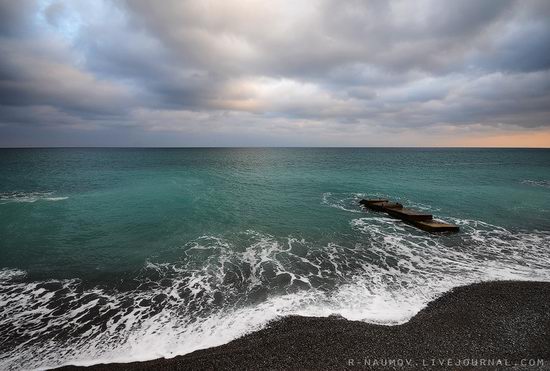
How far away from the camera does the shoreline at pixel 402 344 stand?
8.23 m

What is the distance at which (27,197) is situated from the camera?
34156mm

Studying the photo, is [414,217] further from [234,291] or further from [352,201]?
[234,291]

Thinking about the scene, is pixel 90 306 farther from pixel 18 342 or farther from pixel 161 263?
pixel 161 263

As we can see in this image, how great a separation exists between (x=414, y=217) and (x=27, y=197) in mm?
50132

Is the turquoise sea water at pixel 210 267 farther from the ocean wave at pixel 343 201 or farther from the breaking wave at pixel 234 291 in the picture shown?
the ocean wave at pixel 343 201

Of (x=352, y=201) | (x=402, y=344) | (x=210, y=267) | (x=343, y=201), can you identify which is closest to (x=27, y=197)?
(x=210, y=267)

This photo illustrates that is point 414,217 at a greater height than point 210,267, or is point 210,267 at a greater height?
point 414,217

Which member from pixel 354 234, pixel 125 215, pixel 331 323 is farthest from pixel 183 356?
pixel 125 215

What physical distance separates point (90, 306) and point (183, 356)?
6440 millimetres

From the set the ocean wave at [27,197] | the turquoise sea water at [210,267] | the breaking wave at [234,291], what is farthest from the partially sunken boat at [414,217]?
the ocean wave at [27,197]

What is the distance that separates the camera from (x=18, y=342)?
9.45 m

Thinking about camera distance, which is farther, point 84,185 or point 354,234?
point 84,185

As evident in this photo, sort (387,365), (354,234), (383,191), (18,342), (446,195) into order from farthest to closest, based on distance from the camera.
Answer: (383,191), (446,195), (354,234), (18,342), (387,365)

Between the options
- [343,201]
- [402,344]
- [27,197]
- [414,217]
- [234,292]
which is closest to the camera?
[402,344]
